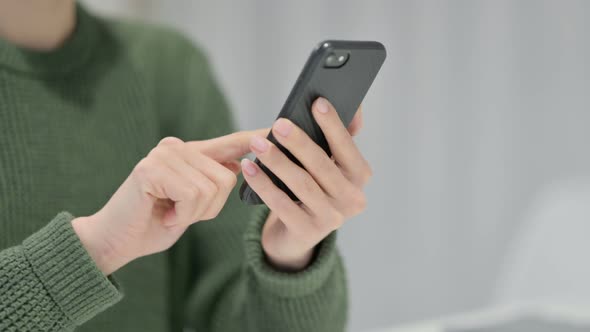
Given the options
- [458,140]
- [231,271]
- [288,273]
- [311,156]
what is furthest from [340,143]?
[458,140]

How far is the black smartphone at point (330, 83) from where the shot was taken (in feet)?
1.24

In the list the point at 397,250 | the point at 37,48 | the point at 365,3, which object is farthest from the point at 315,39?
the point at 37,48

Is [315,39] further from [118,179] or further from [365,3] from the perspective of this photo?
[118,179]

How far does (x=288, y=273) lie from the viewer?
52 cm

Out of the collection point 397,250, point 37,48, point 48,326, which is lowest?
point 397,250

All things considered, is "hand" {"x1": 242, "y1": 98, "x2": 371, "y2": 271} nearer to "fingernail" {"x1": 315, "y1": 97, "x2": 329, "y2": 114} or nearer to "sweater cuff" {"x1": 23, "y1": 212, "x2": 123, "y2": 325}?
"fingernail" {"x1": 315, "y1": 97, "x2": 329, "y2": 114}

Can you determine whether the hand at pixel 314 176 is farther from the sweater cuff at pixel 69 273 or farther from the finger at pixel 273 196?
the sweater cuff at pixel 69 273

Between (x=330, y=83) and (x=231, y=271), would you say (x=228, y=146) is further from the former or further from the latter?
(x=231, y=271)

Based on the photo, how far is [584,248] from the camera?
3.11ft

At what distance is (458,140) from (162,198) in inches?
28.1

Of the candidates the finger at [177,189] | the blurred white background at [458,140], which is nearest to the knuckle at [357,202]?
the finger at [177,189]

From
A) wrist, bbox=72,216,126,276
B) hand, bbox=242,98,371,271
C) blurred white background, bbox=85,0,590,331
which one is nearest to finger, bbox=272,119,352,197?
hand, bbox=242,98,371,271

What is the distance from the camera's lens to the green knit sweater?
43 centimetres

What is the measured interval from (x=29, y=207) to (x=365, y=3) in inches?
29.3
